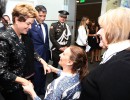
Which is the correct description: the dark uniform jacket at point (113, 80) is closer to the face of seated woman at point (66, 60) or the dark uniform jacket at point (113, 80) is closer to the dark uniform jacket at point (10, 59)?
the face of seated woman at point (66, 60)

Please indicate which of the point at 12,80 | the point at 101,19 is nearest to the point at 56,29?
the point at 12,80

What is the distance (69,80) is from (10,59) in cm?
50

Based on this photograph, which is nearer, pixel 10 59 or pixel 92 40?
pixel 10 59

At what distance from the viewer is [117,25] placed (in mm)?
1265

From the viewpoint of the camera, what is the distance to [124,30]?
126 centimetres

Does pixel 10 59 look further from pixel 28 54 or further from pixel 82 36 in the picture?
pixel 82 36

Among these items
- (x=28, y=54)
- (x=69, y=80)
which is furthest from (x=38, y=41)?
(x=69, y=80)

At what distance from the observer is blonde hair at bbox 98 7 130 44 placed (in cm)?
126

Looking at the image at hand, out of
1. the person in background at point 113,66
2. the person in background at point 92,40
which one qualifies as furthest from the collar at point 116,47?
the person in background at point 92,40

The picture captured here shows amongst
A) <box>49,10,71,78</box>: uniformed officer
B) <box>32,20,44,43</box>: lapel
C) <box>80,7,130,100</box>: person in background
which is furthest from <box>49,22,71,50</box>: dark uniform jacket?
<box>80,7,130,100</box>: person in background

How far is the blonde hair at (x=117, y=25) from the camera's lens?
1.26m

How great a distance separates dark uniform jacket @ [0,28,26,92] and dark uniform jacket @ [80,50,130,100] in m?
0.84

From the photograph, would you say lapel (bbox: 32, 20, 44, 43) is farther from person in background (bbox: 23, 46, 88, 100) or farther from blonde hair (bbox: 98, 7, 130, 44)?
blonde hair (bbox: 98, 7, 130, 44)

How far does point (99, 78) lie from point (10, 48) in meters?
0.92
